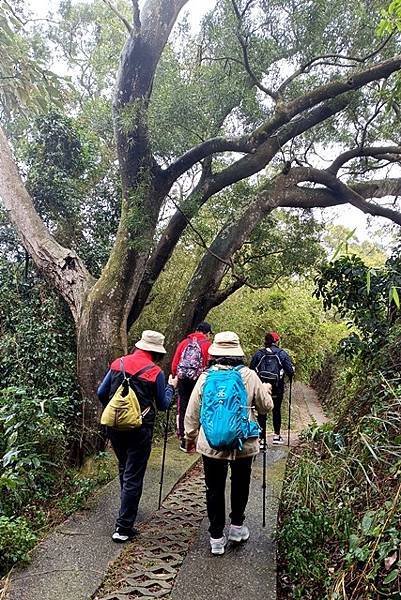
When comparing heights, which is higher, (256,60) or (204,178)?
(256,60)

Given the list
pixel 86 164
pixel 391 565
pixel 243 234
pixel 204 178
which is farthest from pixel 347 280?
pixel 86 164

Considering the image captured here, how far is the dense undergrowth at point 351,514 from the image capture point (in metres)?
2.51

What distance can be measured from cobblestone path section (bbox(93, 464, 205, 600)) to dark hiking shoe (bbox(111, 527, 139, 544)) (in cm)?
6

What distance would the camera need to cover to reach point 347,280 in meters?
6.44

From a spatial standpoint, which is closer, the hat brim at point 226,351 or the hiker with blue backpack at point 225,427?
the hiker with blue backpack at point 225,427

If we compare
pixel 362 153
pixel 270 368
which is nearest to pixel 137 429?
pixel 270 368

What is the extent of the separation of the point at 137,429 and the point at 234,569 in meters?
1.26

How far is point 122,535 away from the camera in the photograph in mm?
3797

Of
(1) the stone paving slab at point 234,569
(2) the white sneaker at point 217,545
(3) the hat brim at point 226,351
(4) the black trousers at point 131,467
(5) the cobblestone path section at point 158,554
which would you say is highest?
(3) the hat brim at point 226,351

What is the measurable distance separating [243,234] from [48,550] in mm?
6228

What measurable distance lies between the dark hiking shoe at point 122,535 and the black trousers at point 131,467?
29 millimetres

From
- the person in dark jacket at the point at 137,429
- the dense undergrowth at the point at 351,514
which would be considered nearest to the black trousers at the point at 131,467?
the person in dark jacket at the point at 137,429

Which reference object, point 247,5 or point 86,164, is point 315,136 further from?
point 86,164

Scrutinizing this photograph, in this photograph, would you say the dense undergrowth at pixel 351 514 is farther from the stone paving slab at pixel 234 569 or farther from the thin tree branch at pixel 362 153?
the thin tree branch at pixel 362 153
